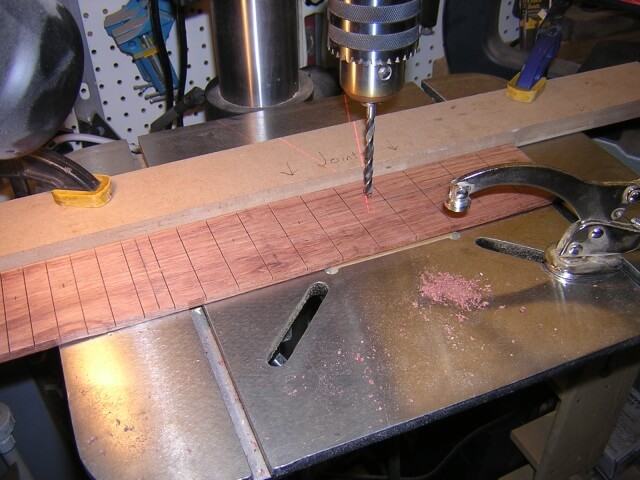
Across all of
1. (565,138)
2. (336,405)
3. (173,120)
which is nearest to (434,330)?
(336,405)

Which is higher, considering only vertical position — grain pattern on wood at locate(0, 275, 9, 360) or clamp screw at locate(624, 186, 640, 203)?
clamp screw at locate(624, 186, 640, 203)

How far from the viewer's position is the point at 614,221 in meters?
0.87

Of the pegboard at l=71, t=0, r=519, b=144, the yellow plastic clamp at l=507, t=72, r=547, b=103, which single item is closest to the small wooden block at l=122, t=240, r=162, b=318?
the pegboard at l=71, t=0, r=519, b=144

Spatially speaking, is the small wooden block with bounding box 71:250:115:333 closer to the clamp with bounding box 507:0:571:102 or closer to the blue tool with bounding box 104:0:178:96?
the blue tool with bounding box 104:0:178:96

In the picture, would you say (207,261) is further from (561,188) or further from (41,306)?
(561,188)

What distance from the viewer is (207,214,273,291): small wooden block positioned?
0.86m

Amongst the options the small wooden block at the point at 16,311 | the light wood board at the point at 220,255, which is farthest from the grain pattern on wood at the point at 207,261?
the small wooden block at the point at 16,311

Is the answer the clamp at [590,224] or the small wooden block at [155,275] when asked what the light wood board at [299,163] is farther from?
the clamp at [590,224]

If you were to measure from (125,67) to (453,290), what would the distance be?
3.36 feet

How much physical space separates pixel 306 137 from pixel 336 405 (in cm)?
56

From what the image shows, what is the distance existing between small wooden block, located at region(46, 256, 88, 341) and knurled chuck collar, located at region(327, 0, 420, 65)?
19.3 inches

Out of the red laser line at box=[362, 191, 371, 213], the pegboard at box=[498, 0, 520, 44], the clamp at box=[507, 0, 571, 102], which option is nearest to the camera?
the red laser line at box=[362, 191, 371, 213]

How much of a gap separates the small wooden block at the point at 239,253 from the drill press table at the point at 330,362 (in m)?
0.02

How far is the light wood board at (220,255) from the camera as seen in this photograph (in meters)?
0.81
